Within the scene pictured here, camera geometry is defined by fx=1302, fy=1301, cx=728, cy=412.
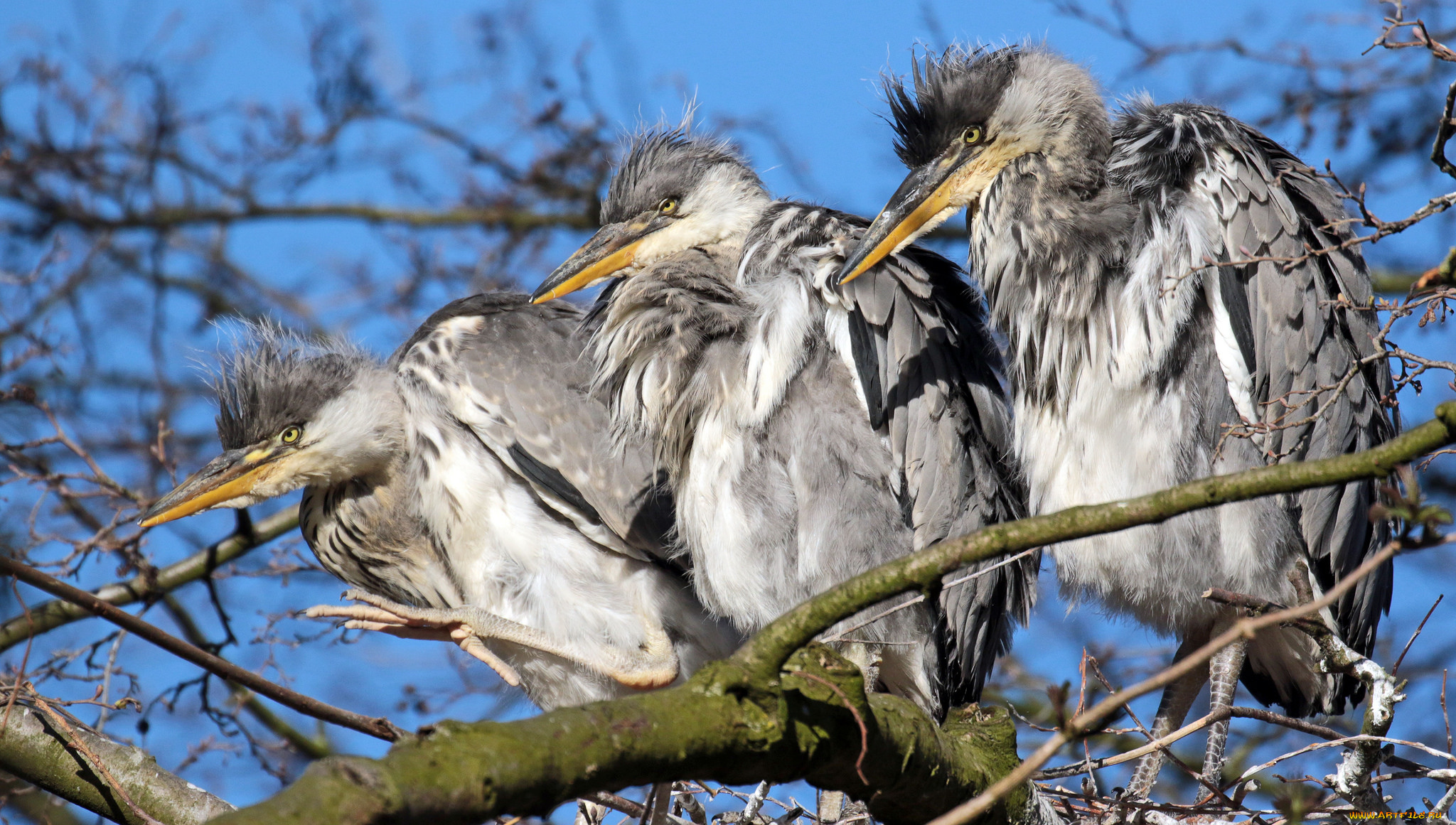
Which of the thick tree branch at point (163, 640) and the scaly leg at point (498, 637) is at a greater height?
the scaly leg at point (498, 637)

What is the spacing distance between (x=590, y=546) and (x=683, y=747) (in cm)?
199

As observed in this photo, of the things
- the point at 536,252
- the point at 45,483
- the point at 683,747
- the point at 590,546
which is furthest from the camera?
the point at 536,252

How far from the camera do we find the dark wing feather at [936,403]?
325 cm

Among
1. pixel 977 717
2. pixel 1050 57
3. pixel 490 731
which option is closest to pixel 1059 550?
pixel 977 717

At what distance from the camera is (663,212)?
402 centimetres

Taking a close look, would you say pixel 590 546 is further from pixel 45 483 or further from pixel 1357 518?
pixel 1357 518

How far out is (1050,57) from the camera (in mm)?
3469

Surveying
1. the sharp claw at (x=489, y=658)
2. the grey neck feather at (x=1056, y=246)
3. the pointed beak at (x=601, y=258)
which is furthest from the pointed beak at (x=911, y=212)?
the sharp claw at (x=489, y=658)

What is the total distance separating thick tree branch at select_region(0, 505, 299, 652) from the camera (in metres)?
3.88

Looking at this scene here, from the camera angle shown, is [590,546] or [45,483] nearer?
[590,546]

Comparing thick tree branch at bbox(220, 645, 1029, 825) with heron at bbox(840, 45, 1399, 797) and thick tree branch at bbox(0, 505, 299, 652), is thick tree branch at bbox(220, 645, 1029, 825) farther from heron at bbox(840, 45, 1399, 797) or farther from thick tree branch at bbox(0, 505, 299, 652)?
thick tree branch at bbox(0, 505, 299, 652)

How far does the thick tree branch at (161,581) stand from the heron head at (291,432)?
430 millimetres

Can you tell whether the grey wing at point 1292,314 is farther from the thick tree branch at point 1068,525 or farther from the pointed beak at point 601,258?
the pointed beak at point 601,258

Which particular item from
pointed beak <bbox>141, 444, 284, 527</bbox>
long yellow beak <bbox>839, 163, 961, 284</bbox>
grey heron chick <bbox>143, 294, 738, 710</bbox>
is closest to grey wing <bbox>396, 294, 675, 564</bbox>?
grey heron chick <bbox>143, 294, 738, 710</bbox>
